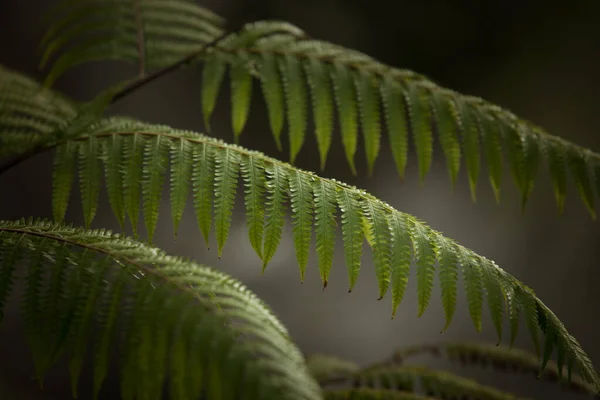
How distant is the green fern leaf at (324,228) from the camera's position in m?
0.72

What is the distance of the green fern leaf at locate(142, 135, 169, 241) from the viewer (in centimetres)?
76

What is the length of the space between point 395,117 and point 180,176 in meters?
0.41

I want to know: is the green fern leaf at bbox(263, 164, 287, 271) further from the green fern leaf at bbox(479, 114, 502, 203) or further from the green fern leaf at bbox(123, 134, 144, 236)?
the green fern leaf at bbox(479, 114, 502, 203)

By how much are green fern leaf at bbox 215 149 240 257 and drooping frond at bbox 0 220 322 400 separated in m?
0.10

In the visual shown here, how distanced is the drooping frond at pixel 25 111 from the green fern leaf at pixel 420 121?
2.04ft

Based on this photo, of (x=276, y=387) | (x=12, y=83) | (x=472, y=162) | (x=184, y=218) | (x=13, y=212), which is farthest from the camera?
(x=184, y=218)

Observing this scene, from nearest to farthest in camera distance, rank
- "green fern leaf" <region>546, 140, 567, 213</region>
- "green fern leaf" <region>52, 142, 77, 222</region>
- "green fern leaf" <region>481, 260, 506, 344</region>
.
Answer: "green fern leaf" <region>481, 260, 506, 344</region>, "green fern leaf" <region>52, 142, 77, 222</region>, "green fern leaf" <region>546, 140, 567, 213</region>

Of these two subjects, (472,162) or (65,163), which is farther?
(472,162)

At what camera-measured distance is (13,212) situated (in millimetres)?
1904

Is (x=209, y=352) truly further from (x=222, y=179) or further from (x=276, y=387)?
(x=222, y=179)

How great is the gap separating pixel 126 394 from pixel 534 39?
2.20 m

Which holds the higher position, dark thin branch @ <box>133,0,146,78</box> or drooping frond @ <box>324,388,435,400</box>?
dark thin branch @ <box>133,0,146,78</box>

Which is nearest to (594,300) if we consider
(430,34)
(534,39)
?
(534,39)

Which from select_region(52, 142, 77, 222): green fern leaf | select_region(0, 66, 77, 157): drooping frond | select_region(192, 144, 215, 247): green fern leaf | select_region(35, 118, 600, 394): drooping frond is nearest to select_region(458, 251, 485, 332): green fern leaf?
select_region(35, 118, 600, 394): drooping frond
